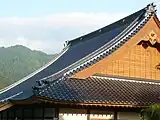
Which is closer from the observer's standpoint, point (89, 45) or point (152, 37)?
point (152, 37)

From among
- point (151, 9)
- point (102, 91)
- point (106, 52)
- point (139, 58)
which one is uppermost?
point (151, 9)

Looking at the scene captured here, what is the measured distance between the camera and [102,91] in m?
14.9

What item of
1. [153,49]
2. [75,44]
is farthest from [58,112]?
[75,44]

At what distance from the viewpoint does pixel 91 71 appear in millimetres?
16109

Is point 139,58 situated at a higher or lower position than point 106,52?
lower

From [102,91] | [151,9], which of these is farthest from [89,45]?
[102,91]

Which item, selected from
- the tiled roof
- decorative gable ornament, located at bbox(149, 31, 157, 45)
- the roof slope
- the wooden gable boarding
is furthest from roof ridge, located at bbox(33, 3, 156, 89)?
decorative gable ornament, located at bbox(149, 31, 157, 45)

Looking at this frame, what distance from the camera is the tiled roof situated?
44.4 feet

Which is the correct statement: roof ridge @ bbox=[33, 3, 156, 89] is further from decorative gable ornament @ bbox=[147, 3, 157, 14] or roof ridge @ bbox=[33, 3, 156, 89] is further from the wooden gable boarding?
the wooden gable boarding

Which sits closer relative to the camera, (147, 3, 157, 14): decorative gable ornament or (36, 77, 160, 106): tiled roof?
(36, 77, 160, 106): tiled roof

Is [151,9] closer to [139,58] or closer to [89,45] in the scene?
[139,58]

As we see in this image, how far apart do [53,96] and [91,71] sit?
3.41 metres

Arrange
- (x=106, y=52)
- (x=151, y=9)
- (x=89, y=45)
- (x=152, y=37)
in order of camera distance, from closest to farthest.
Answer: (x=106, y=52) < (x=152, y=37) < (x=151, y=9) < (x=89, y=45)

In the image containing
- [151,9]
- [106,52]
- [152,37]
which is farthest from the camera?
[151,9]
